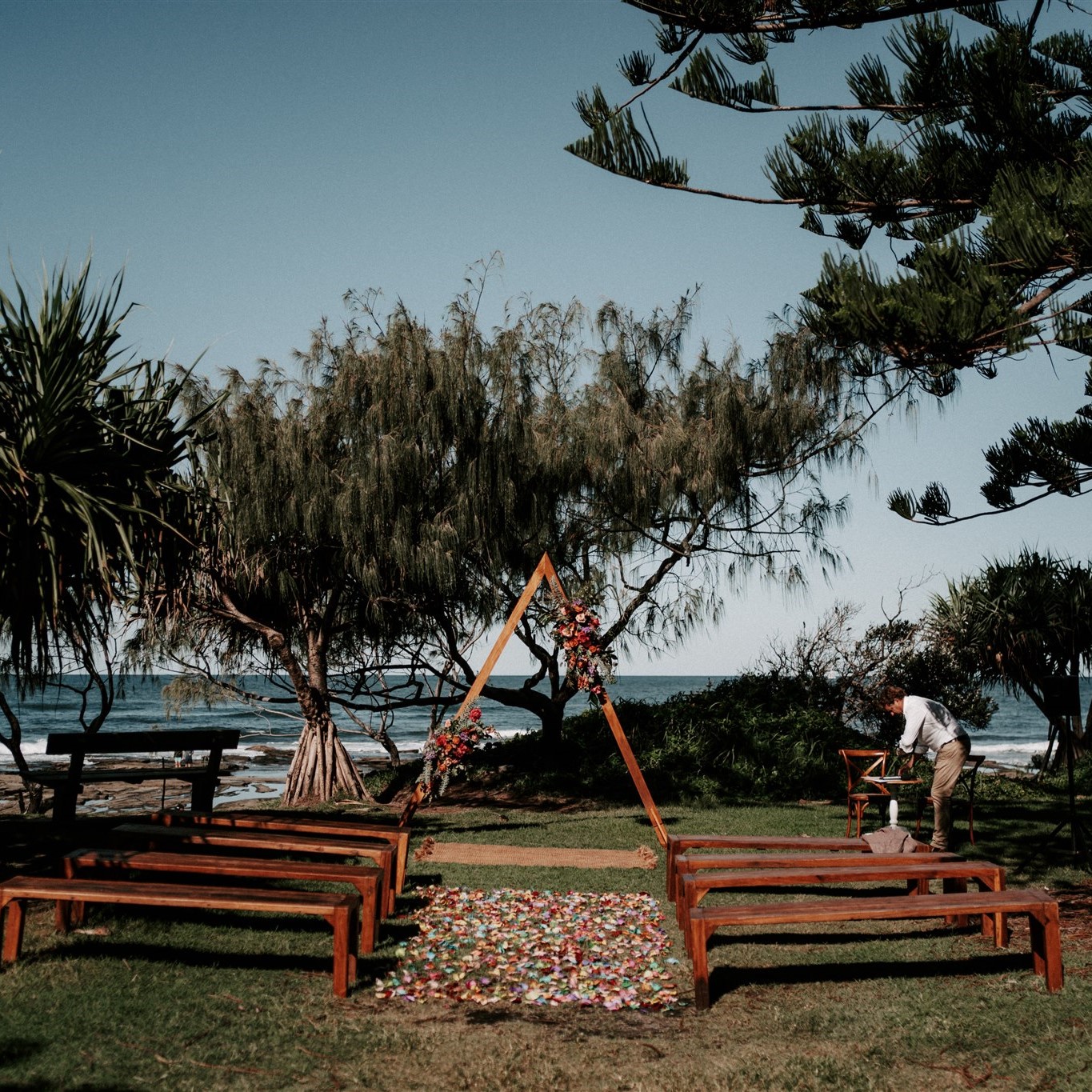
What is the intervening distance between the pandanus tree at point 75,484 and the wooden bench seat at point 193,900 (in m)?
1.41

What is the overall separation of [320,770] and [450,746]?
3948 millimetres

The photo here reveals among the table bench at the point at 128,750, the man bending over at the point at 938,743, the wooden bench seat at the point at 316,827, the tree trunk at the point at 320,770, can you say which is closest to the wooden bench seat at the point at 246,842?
the wooden bench seat at the point at 316,827

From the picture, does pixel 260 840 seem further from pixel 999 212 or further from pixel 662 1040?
pixel 999 212

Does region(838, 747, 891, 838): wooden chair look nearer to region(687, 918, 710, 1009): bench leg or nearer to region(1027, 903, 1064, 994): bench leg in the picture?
region(1027, 903, 1064, 994): bench leg

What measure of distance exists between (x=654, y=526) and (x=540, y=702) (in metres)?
3.18

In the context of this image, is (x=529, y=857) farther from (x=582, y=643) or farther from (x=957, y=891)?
(x=957, y=891)

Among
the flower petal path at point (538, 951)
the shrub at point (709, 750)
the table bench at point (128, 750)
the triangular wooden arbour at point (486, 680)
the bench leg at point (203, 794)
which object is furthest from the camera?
the shrub at point (709, 750)

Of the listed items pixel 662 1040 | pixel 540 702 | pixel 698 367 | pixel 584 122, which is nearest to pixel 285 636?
pixel 540 702

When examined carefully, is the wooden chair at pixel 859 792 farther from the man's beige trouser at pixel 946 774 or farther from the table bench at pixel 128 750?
the table bench at pixel 128 750

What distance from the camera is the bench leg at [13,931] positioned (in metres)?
4.44

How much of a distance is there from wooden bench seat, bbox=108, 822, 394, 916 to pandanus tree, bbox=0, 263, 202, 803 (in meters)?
1.08

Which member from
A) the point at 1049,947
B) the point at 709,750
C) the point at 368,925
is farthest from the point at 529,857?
the point at 709,750

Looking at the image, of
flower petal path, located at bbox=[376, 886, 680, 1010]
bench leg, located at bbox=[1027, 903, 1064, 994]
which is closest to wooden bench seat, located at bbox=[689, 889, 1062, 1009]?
bench leg, located at bbox=[1027, 903, 1064, 994]

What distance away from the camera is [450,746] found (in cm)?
793
